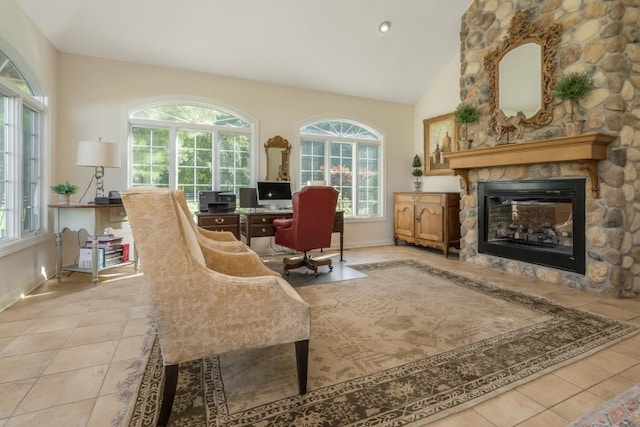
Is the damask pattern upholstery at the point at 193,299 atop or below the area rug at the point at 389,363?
atop

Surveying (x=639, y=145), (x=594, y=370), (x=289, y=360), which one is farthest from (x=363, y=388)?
(x=639, y=145)

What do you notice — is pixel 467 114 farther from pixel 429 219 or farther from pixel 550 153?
pixel 429 219

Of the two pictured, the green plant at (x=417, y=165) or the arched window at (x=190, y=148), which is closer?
the arched window at (x=190, y=148)

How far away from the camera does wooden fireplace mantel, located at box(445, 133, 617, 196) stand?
3.05 m

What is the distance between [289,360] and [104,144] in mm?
3104

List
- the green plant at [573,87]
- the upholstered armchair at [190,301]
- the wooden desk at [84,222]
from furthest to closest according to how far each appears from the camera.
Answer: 1. the wooden desk at [84,222]
2. the green plant at [573,87]
3. the upholstered armchair at [190,301]

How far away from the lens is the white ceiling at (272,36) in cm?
356

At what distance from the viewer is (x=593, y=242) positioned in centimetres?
322

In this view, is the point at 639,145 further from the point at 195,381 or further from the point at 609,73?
the point at 195,381

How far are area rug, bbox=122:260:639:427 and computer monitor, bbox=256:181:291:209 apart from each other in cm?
214

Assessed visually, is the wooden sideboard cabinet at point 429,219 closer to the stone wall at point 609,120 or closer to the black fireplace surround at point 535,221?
the black fireplace surround at point 535,221

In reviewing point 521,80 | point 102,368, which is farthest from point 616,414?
point 521,80

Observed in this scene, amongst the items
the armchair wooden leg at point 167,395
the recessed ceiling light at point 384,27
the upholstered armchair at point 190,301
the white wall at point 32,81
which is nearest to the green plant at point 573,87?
the recessed ceiling light at point 384,27

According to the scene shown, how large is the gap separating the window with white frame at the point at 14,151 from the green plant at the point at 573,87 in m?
5.14
